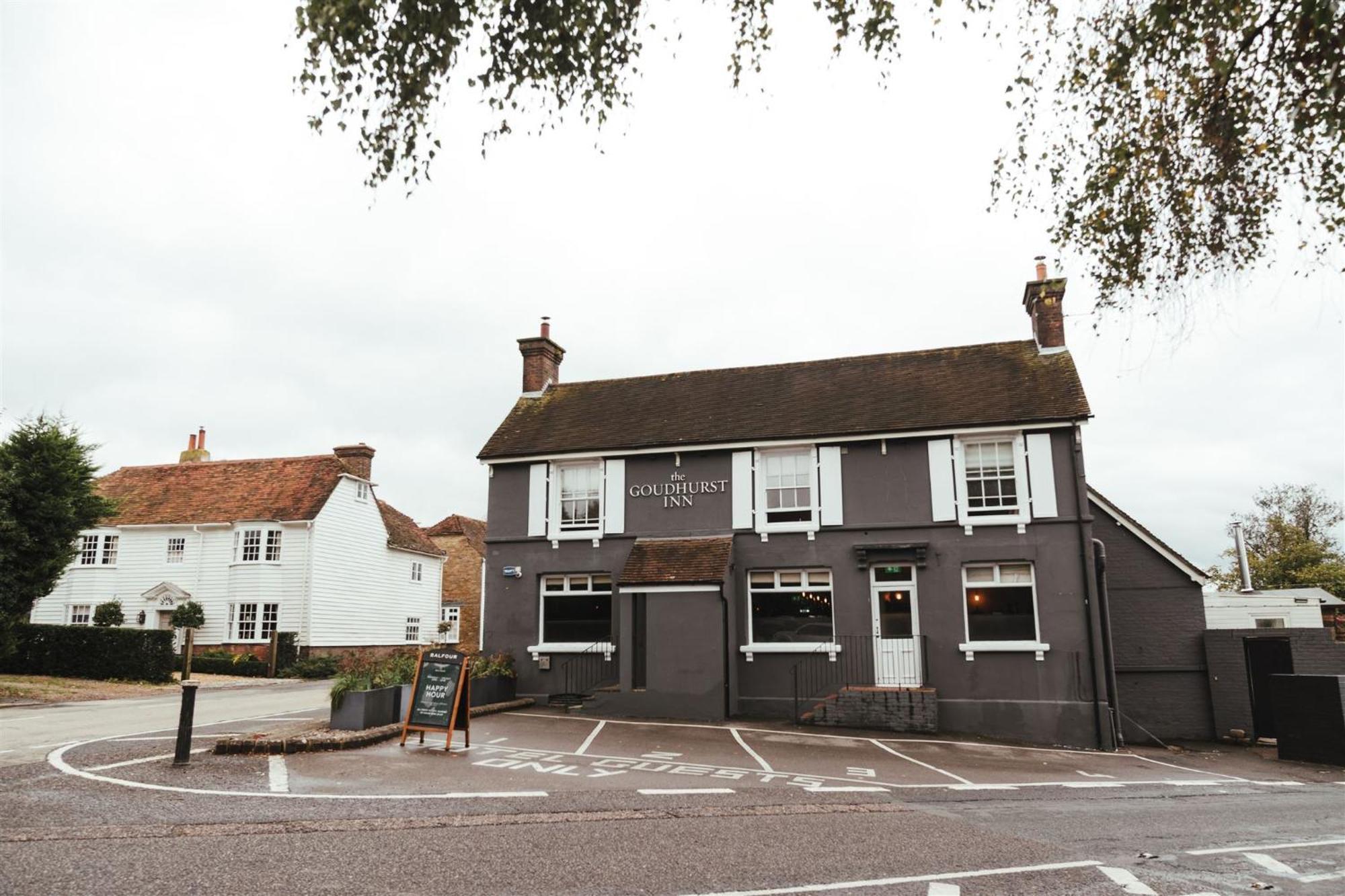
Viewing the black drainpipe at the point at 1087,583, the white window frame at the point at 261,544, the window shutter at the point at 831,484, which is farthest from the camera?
the white window frame at the point at 261,544

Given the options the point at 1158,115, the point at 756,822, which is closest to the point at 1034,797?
the point at 756,822

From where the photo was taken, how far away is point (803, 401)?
2047cm

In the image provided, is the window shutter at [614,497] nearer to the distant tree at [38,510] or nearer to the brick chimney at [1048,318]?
the brick chimney at [1048,318]

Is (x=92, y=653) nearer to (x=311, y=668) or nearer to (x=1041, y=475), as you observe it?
(x=311, y=668)

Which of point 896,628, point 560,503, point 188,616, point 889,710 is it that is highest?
point 560,503

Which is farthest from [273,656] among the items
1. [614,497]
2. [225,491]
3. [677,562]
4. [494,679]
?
[677,562]

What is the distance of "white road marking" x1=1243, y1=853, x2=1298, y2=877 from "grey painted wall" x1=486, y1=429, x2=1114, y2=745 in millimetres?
9755

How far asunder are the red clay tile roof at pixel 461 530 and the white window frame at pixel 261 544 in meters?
14.9

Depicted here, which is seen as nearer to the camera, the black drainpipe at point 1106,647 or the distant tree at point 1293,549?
the black drainpipe at point 1106,647

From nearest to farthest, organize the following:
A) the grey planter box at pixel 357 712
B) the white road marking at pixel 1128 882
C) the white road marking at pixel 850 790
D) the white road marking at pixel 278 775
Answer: the white road marking at pixel 1128 882
the white road marking at pixel 278 775
the white road marking at pixel 850 790
the grey planter box at pixel 357 712

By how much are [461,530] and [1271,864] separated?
142 feet

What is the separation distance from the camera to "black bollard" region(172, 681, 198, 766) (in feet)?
34.8


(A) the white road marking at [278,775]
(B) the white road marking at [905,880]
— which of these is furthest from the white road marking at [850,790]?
(A) the white road marking at [278,775]

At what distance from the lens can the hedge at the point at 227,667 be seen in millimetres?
29875
